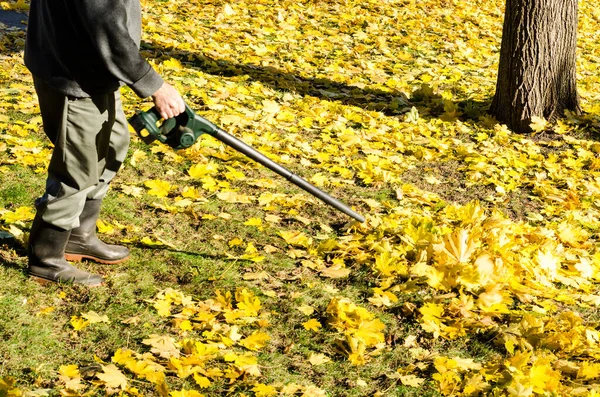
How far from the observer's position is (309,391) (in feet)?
8.72

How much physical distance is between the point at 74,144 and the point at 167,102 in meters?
0.43

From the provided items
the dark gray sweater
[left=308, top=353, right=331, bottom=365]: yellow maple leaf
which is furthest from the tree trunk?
the dark gray sweater

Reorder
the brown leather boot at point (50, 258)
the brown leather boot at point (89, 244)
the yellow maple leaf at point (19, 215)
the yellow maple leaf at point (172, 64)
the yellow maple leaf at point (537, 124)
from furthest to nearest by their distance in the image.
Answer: the yellow maple leaf at point (172, 64) < the yellow maple leaf at point (537, 124) < the yellow maple leaf at point (19, 215) < the brown leather boot at point (89, 244) < the brown leather boot at point (50, 258)

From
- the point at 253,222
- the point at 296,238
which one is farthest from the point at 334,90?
the point at 296,238

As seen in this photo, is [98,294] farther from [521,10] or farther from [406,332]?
[521,10]

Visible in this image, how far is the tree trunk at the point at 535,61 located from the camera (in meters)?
5.80

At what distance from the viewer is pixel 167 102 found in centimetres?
287

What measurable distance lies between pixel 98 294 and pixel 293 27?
5.83m

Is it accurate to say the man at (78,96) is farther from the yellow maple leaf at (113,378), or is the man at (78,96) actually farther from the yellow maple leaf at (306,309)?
the yellow maple leaf at (306,309)

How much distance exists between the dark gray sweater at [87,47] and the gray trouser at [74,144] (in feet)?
0.25

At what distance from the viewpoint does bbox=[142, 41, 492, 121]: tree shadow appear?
6195mm

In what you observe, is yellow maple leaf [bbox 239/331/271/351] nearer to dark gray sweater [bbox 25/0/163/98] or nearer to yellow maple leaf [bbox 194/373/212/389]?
yellow maple leaf [bbox 194/373/212/389]

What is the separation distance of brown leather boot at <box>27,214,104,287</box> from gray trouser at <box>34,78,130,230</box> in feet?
0.24

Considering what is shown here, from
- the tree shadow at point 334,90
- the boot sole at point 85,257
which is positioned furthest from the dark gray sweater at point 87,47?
the tree shadow at point 334,90
